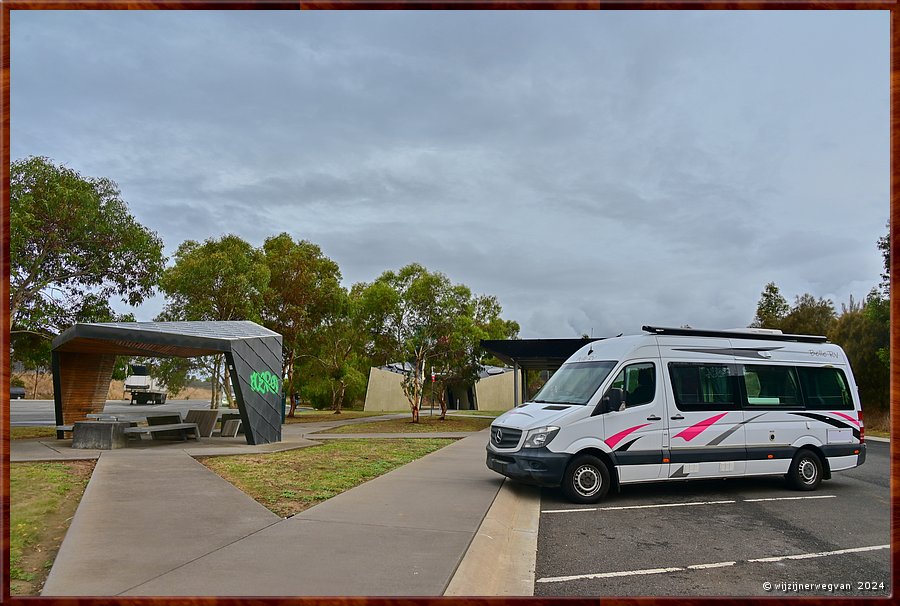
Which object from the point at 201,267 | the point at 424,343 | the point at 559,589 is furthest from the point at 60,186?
the point at 559,589

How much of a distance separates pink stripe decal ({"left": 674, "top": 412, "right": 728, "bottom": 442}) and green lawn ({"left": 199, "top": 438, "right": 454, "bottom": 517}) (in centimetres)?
514

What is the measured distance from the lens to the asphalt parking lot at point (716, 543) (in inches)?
215

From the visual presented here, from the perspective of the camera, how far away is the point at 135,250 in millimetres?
19922

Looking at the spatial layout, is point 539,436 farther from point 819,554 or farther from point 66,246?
point 66,246

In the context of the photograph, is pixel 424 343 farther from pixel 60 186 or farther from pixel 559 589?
pixel 559 589

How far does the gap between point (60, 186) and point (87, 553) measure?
15083mm

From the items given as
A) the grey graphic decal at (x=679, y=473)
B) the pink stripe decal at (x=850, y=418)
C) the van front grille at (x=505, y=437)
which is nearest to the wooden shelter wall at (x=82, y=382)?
the van front grille at (x=505, y=437)

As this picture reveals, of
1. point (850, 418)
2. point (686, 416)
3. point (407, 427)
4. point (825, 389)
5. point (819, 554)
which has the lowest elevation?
point (407, 427)

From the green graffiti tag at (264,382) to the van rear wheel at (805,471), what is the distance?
39.5 feet

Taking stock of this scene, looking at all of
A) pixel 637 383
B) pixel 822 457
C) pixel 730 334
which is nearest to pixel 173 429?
pixel 637 383

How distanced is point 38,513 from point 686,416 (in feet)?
29.1

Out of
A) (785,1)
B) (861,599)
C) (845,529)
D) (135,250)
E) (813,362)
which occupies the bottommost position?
(845,529)

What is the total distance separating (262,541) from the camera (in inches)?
245

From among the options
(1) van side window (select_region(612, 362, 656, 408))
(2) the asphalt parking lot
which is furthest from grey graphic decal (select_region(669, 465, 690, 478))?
(1) van side window (select_region(612, 362, 656, 408))
